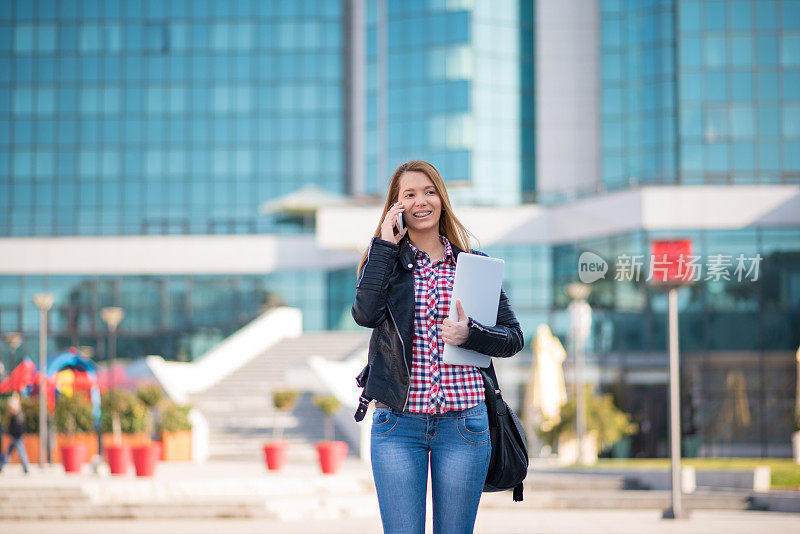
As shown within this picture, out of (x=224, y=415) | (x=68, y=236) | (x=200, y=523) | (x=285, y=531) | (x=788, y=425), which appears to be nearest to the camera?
(x=285, y=531)

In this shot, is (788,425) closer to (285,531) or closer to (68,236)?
(285,531)

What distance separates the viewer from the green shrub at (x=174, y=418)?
25.6 meters

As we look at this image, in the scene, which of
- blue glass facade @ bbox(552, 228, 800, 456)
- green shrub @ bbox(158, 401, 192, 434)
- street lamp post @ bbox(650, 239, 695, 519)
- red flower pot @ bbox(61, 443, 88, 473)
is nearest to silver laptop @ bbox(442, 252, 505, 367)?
street lamp post @ bbox(650, 239, 695, 519)

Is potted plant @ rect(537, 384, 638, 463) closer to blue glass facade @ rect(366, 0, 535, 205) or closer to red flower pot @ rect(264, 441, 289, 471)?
red flower pot @ rect(264, 441, 289, 471)

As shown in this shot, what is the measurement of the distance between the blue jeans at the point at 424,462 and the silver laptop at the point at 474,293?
19 centimetres

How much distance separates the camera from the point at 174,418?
84.3ft

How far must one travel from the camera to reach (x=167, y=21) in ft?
188

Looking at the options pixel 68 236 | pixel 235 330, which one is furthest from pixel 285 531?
pixel 68 236

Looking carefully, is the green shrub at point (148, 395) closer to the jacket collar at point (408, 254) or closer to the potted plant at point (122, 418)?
the potted plant at point (122, 418)

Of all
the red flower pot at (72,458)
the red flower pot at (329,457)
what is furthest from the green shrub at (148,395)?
the red flower pot at (329,457)

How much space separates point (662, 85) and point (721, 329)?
1075 cm

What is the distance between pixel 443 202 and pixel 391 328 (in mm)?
544

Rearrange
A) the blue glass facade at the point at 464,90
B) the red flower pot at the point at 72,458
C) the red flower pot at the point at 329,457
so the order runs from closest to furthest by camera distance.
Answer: the red flower pot at the point at 329,457 → the red flower pot at the point at 72,458 → the blue glass facade at the point at 464,90

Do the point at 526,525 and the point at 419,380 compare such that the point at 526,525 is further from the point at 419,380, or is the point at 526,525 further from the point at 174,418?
the point at 174,418
